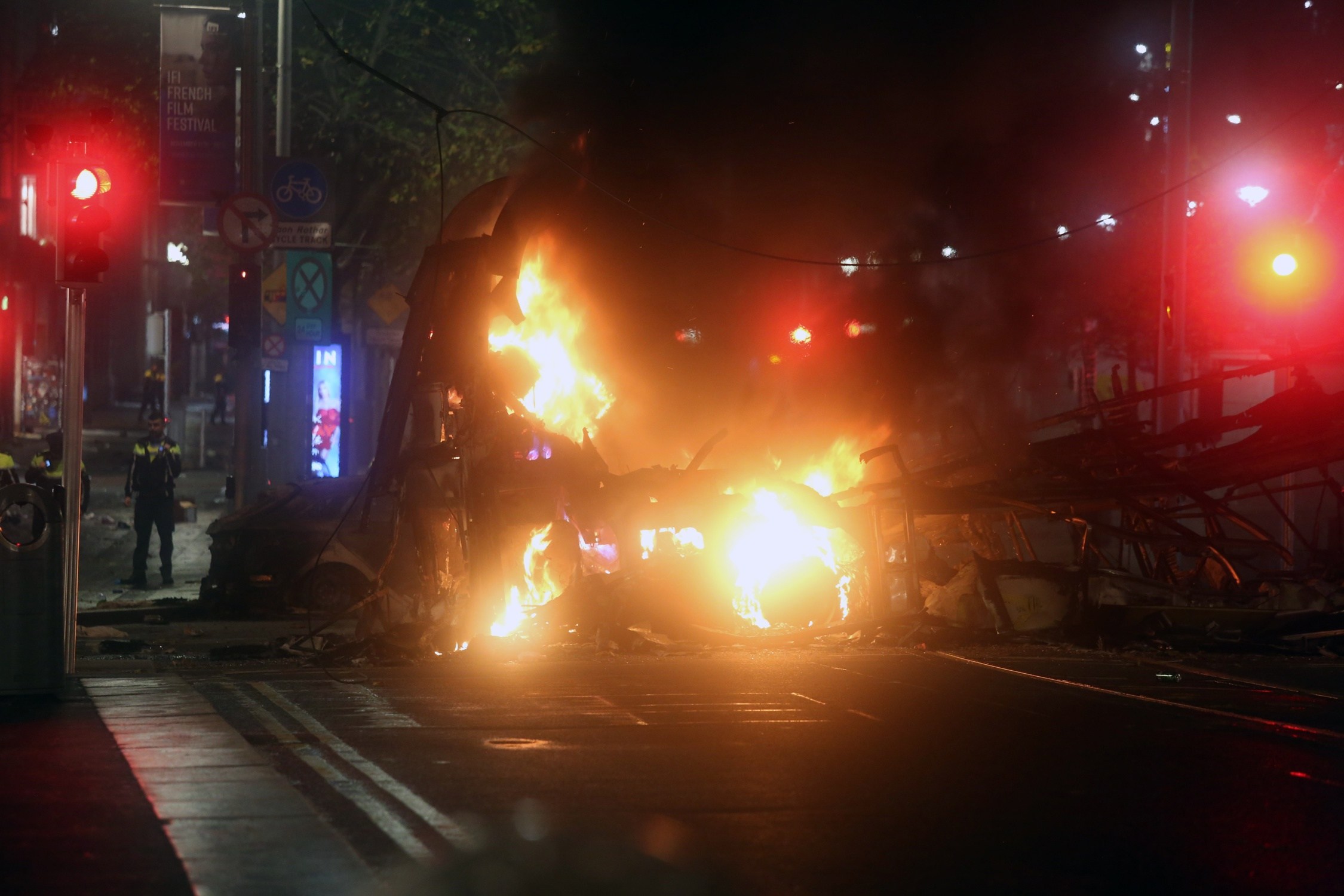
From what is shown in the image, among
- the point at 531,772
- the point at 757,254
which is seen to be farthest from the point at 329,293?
the point at 531,772

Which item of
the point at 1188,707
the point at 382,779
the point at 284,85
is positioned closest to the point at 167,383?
the point at 284,85

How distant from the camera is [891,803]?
6.24 metres

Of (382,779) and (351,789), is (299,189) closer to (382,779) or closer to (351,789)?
(382,779)

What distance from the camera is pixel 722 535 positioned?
1253 centimetres

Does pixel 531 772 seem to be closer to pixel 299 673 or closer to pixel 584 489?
pixel 299 673

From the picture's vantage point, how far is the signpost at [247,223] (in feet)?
50.0

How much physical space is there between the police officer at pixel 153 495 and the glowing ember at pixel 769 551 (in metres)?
6.89

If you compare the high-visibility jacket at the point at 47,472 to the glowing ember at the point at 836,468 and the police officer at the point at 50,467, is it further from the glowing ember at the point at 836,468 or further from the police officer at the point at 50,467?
the glowing ember at the point at 836,468

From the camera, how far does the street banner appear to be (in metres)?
18.0

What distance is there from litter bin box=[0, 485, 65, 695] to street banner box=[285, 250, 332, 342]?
30.7ft

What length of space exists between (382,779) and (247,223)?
1001 cm

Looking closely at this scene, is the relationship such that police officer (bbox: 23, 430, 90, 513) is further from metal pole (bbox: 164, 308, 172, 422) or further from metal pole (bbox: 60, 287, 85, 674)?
metal pole (bbox: 164, 308, 172, 422)

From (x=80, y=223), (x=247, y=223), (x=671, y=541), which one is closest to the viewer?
(x=80, y=223)

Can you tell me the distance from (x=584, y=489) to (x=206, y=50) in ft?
24.4
